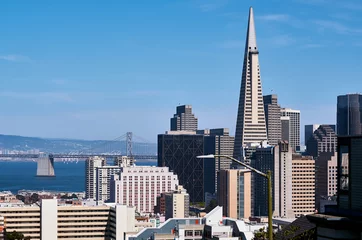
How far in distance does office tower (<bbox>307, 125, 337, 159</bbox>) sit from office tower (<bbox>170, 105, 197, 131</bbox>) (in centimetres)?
3297

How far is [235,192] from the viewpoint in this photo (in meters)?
77.7

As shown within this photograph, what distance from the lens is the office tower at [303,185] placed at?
2918 inches

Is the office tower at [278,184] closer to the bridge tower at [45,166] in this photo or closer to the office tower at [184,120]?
the office tower at [184,120]

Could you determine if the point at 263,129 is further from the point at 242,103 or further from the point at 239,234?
the point at 239,234

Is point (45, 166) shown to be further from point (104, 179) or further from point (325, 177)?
point (325, 177)

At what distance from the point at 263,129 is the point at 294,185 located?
30.5 metres

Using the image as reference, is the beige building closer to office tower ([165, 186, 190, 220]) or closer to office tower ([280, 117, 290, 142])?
office tower ([165, 186, 190, 220])

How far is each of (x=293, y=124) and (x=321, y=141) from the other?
17.7m

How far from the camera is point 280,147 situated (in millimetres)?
75125

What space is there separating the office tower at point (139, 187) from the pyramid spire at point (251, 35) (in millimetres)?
19824

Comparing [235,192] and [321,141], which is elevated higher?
[321,141]

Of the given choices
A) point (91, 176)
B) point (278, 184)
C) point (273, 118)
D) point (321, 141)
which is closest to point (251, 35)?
point (321, 141)

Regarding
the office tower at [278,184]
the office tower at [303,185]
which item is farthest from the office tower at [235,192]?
the office tower at [303,185]

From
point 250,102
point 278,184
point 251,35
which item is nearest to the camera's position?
point 278,184
